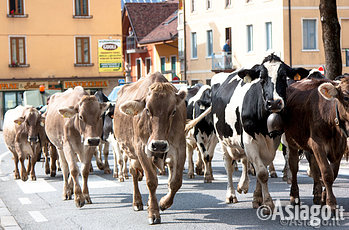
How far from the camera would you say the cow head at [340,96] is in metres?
8.99

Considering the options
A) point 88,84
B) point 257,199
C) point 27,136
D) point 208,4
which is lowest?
point 257,199

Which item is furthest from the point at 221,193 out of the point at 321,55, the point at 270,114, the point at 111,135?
the point at 321,55

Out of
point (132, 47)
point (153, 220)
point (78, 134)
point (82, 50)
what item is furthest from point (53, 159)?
point (132, 47)

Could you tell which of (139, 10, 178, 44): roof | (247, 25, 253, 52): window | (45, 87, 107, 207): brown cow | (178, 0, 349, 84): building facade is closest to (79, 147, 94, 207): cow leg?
(45, 87, 107, 207): brown cow

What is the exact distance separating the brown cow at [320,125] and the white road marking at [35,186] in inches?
213

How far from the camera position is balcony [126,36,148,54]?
2547 inches

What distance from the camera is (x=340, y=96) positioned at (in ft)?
29.7

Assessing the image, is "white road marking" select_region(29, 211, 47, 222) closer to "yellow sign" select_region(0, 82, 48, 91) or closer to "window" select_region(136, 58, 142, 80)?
"yellow sign" select_region(0, 82, 48, 91)

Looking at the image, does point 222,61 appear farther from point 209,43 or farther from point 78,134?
point 78,134

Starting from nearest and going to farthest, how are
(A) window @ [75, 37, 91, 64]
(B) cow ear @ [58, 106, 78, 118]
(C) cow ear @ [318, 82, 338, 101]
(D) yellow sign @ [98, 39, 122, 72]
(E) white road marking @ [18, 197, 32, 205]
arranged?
1. (C) cow ear @ [318, 82, 338, 101]
2. (B) cow ear @ [58, 106, 78, 118]
3. (E) white road marking @ [18, 197, 32, 205]
4. (D) yellow sign @ [98, 39, 122, 72]
5. (A) window @ [75, 37, 91, 64]

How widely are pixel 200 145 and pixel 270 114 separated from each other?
4829 mm

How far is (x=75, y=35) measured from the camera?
49719 mm

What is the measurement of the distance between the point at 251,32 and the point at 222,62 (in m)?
3.51

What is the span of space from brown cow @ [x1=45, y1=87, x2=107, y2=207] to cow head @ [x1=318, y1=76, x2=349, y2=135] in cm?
375
